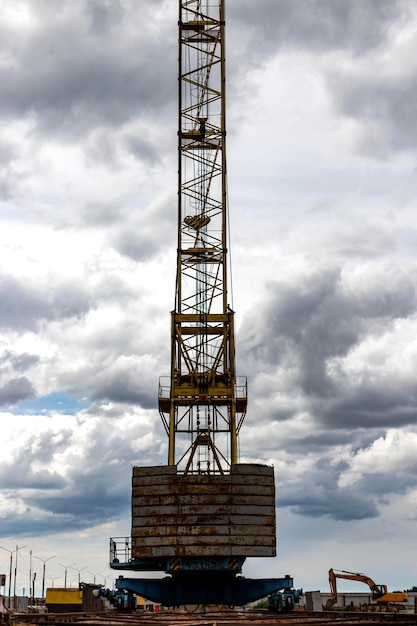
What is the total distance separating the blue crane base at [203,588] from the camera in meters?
47.6

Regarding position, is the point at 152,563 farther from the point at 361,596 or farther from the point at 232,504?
the point at 361,596

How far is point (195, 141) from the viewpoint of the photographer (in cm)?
6362

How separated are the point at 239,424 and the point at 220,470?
5887 millimetres

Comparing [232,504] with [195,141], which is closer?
[232,504]

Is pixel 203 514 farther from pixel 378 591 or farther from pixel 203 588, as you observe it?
pixel 378 591

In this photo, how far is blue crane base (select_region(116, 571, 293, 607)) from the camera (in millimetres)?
47594

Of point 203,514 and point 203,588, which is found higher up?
point 203,514

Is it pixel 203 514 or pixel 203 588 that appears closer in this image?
pixel 203 514

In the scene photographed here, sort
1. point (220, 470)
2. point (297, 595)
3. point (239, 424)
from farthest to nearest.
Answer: point (239, 424), point (220, 470), point (297, 595)

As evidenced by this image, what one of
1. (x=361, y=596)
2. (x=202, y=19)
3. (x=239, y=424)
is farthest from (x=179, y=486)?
(x=361, y=596)

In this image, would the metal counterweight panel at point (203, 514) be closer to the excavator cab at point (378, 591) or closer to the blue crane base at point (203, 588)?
the blue crane base at point (203, 588)

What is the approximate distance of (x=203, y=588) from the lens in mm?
48906

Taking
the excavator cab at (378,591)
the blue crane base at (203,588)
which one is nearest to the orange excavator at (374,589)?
the excavator cab at (378,591)

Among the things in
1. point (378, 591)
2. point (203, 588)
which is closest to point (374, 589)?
point (378, 591)
